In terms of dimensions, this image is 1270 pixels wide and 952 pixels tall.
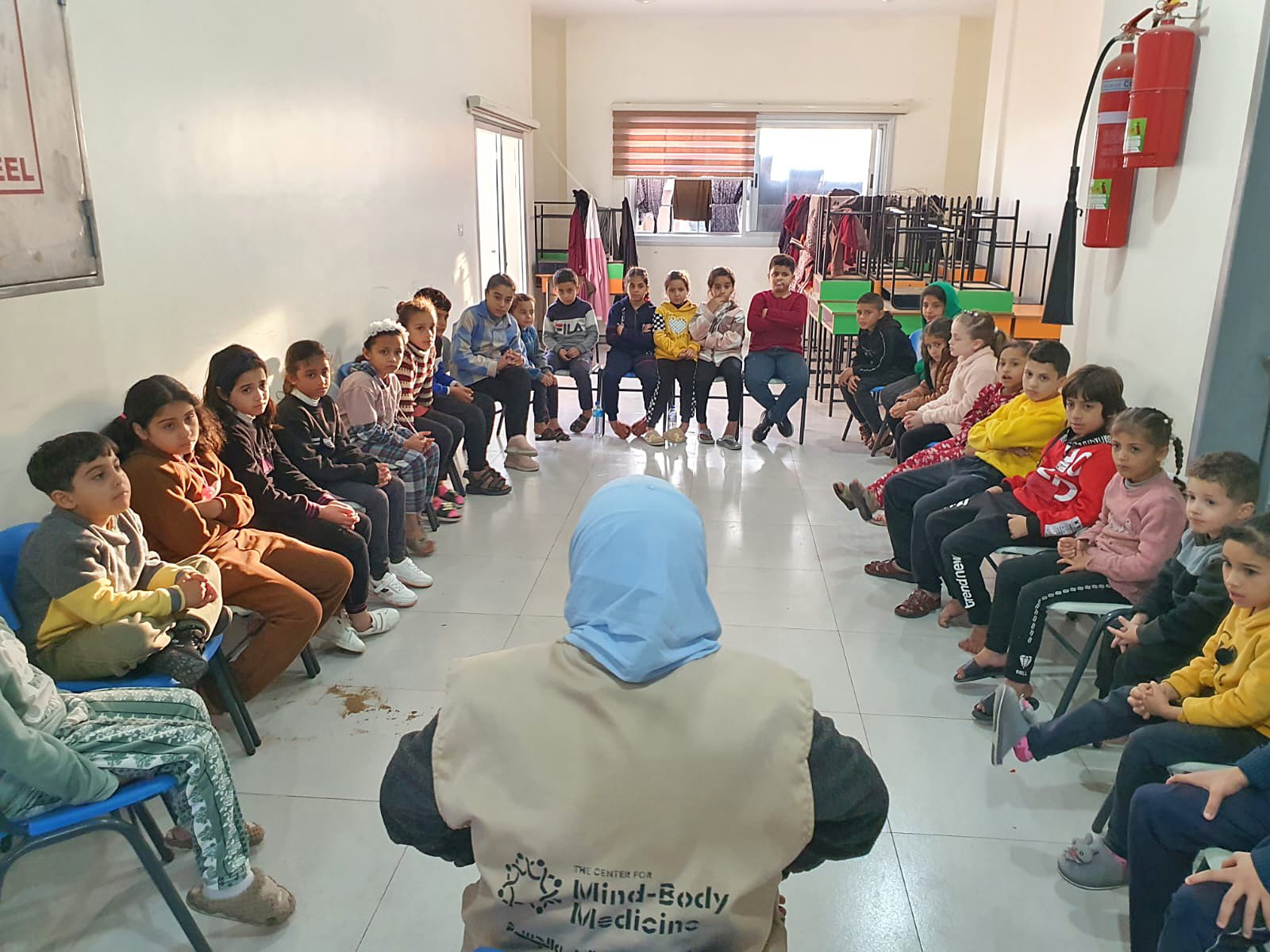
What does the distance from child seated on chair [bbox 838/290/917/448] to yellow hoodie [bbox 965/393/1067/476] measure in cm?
184

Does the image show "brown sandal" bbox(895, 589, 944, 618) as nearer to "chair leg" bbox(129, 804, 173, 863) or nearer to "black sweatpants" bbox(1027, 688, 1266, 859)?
"black sweatpants" bbox(1027, 688, 1266, 859)

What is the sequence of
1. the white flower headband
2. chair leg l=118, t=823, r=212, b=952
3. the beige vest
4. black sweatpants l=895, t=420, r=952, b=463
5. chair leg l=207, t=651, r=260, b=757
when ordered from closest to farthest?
the beige vest < chair leg l=118, t=823, r=212, b=952 < chair leg l=207, t=651, r=260, b=757 < the white flower headband < black sweatpants l=895, t=420, r=952, b=463

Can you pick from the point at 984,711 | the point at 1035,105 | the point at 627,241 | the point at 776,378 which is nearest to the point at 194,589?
the point at 984,711

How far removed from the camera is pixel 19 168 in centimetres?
221

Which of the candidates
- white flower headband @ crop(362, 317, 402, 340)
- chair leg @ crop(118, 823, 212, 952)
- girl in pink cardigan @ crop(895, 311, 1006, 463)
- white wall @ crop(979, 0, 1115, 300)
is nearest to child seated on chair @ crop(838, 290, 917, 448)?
girl in pink cardigan @ crop(895, 311, 1006, 463)

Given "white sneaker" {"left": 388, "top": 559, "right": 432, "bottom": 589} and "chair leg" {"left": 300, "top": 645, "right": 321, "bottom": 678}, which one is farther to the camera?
"white sneaker" {"left": 388, "top": 559, "right": 432, "bottom": 589}

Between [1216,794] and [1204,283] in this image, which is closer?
[1216,794]

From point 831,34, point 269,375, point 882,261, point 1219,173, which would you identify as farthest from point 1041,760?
point 831,34

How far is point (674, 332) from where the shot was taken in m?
5.62

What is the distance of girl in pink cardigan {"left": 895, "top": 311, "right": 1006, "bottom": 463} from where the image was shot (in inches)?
159

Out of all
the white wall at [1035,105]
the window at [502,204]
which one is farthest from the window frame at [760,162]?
the window at [502,204]

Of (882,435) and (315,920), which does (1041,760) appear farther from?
(882,435)

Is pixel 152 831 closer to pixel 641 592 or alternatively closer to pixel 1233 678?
pixel 641 592

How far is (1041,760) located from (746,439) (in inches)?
135
